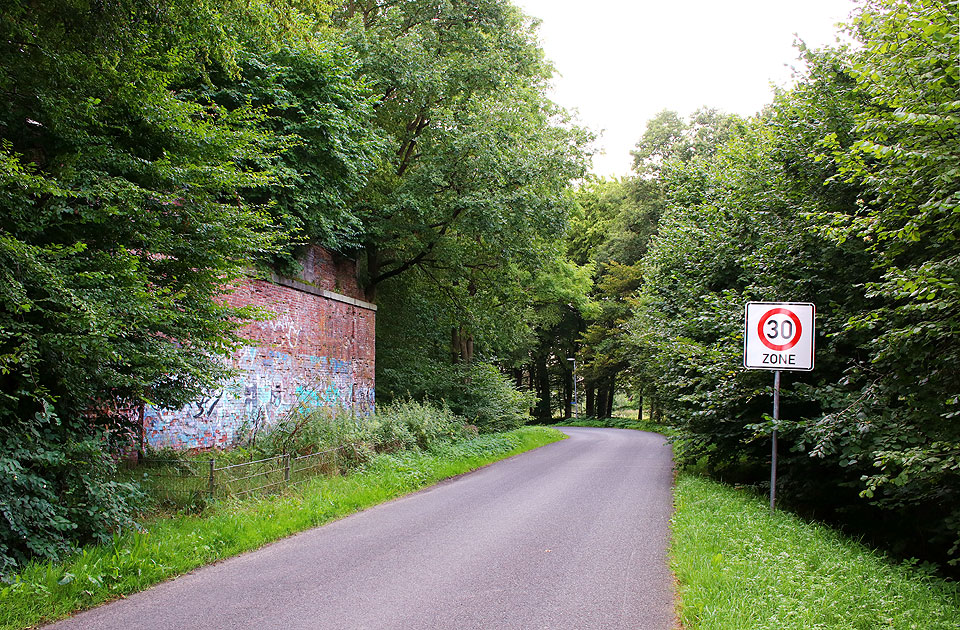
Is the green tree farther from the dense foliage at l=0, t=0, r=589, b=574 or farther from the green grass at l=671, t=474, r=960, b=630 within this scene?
the green grass at l=671, t=474, r=960, b=630

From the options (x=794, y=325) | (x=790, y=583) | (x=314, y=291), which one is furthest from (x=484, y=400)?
(x=790, y=583)

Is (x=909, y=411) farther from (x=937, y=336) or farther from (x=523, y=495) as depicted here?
(x=523, y=495)

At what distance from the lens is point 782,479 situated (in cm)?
1112

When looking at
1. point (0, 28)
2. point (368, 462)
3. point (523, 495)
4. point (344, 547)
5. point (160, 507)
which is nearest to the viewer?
point (0, 28)

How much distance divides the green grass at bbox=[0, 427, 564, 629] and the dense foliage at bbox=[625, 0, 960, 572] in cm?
622

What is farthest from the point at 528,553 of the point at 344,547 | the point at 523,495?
the point at 523,495

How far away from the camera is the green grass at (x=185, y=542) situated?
518cm

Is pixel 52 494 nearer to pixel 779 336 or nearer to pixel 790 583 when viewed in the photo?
pixel 790 583

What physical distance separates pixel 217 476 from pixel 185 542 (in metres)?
2.15

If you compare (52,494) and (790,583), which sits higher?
(52,494)

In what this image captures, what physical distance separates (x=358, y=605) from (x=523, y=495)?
6.33 m

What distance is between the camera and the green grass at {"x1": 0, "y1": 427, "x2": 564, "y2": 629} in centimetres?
518

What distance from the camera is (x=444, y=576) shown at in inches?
247

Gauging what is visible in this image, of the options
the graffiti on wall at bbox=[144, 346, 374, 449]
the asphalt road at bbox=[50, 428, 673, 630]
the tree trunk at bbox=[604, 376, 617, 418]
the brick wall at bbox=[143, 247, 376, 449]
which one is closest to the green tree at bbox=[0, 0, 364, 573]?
the asphalt road at bbox=[50, 428, 673, 630]
